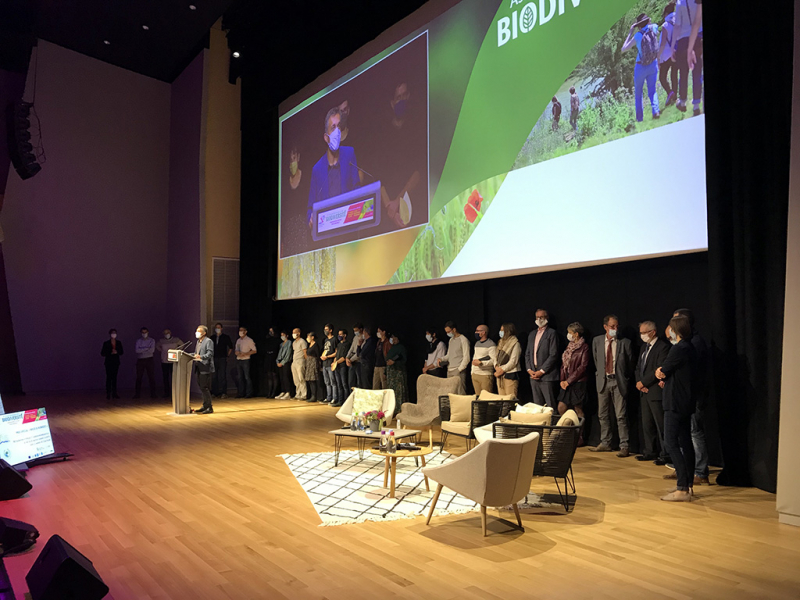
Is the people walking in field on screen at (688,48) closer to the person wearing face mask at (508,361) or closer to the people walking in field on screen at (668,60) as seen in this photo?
the people walking in field on screen at (668,60)

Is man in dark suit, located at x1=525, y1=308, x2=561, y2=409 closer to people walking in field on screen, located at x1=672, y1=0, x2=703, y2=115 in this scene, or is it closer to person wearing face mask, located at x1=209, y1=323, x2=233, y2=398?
people walking in field on screen, located at x1=672, y1=0, x2=703, y2=115

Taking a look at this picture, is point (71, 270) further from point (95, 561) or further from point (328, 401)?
point (95, 561)

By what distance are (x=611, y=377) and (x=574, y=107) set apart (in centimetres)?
280

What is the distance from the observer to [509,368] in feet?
25.0

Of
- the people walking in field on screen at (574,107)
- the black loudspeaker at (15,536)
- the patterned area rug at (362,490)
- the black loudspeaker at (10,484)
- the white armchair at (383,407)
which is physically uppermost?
the people walking in field on screen at (574,107)

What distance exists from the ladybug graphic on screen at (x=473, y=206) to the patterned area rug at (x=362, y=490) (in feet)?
9.15

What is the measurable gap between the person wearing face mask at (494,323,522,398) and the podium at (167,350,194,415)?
4895 mm

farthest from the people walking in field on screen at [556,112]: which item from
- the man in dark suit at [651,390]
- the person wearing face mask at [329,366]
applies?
the person wearing face mask at [329,366]

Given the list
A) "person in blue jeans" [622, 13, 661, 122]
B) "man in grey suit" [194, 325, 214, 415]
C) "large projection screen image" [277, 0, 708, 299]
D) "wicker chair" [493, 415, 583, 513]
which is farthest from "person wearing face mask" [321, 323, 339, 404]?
"person in blue jeans" [622, 13, 661, 122]

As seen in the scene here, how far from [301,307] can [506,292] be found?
20.0 feet

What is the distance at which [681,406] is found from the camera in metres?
4.59

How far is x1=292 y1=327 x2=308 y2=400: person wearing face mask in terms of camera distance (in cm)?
1195

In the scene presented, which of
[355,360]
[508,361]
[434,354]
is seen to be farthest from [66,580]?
[355,360]

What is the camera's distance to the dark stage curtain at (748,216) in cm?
484
